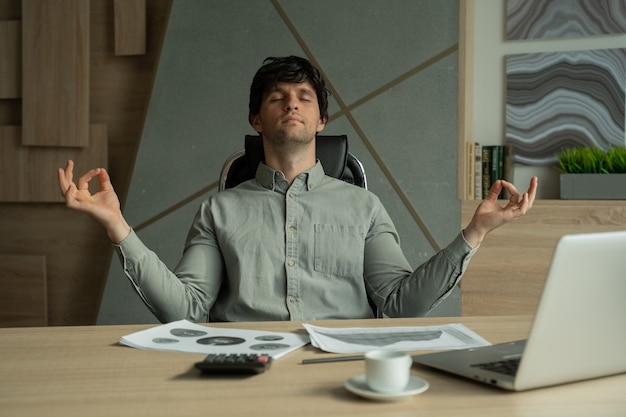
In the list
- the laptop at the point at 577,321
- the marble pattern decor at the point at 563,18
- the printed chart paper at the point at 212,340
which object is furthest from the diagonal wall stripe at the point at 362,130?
the laptop at the point at 577,321

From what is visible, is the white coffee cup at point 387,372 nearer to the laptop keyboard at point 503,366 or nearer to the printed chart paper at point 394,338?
the laptop keyboard at point 503,366

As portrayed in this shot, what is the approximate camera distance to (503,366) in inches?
46.6

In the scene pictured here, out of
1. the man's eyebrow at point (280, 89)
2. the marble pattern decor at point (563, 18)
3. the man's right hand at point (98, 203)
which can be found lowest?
the man's right hand at point (98, 203)

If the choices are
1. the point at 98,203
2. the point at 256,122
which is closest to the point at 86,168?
the point at 256,122

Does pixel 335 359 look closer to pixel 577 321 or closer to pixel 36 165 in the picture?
pixel 577 321

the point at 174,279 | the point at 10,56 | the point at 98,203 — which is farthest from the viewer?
the point at 10,56

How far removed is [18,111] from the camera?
373cm

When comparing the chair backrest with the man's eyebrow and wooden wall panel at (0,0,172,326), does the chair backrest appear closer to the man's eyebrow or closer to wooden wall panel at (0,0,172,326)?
the man's eyebrow

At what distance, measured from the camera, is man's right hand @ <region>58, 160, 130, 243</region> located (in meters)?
1.70

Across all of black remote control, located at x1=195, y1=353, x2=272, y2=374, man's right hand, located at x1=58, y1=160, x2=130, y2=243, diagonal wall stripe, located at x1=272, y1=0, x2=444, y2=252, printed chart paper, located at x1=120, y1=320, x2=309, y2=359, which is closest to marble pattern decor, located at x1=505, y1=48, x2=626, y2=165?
diagonal wall stripe, located at x1=272, y1=0, x2=444, y2=252

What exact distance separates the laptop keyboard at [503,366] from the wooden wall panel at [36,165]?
279 centimetres

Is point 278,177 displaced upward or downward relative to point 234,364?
upward

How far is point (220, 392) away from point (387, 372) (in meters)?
0.24

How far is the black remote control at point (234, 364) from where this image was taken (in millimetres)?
1164
